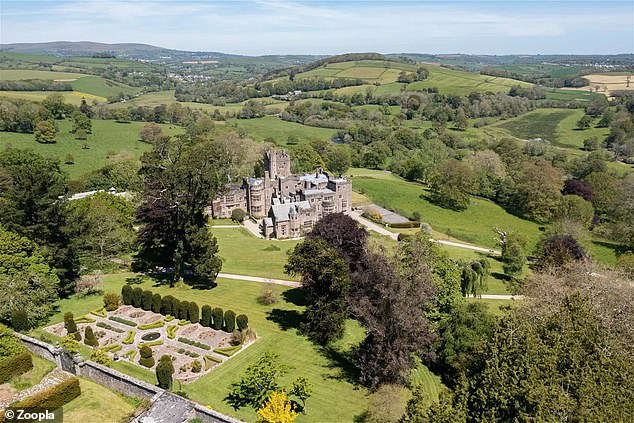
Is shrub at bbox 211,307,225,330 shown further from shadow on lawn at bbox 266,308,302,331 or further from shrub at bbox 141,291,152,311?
shrub at bbox 141,291,152,311

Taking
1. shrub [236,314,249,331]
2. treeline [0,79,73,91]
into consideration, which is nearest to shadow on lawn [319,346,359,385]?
shrub [236,314,249,331]

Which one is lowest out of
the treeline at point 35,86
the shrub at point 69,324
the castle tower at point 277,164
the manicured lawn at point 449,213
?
the manicured lawn at point 449,213

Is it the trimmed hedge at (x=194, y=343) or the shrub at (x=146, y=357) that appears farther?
the trimmed hedge at (x=194, y=343)

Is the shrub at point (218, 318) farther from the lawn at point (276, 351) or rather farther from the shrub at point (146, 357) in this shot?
the shrub at point (146, 357)

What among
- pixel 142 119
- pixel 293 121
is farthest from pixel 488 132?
pixel 142 119

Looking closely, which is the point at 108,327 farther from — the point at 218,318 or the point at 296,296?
the point at 296,296

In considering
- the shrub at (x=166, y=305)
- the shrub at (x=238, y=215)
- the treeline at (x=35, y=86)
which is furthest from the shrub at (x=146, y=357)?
the treeline at (x=35, y=86)

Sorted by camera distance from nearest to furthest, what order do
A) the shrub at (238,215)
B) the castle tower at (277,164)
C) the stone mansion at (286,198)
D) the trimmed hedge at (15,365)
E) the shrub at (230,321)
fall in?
1. the trimmed hedge at (15,365)
2. the shrub at (230,321)
3. the stone mansion at (286,198)
4. the shrub at (238,215)
5. the castle tower at (277,164)
